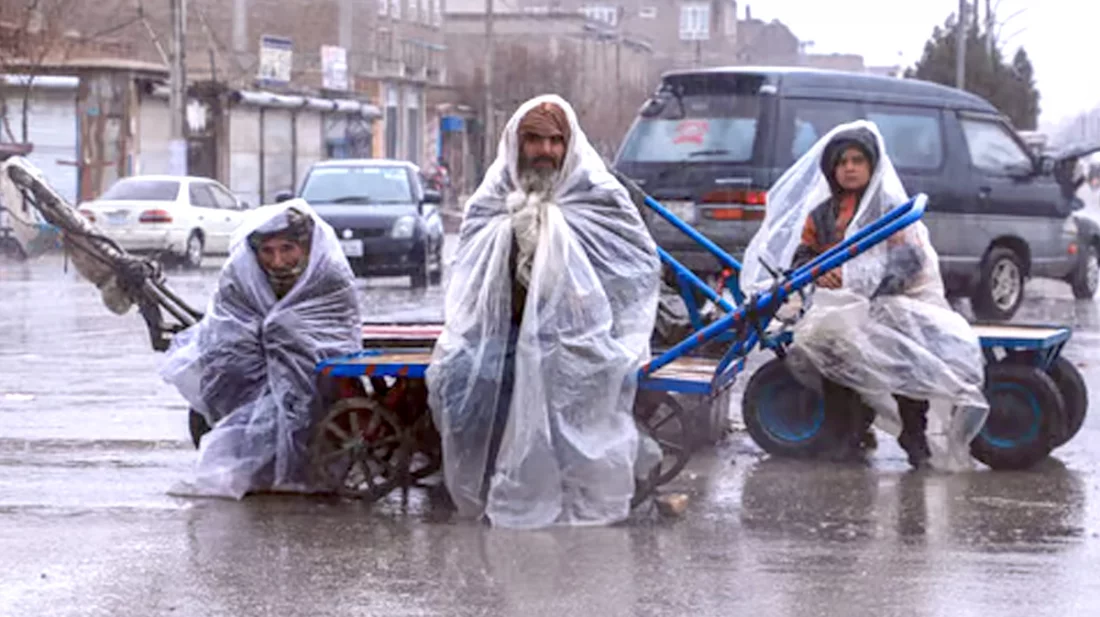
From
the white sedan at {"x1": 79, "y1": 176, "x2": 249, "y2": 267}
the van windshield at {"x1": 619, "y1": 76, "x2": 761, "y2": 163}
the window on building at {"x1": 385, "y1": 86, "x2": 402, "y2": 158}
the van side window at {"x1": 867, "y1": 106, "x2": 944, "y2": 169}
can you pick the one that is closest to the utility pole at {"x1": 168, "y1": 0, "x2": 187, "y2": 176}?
the white sedan at {"x1": 79, "y1": 176, "x2": 249, "y2": 267}

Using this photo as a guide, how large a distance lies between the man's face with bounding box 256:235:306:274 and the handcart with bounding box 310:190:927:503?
45cm

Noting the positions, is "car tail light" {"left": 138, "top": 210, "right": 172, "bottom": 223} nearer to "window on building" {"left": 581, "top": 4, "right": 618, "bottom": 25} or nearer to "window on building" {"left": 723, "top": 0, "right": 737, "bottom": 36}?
→ "window on building" {"left": 723, "top": 0, "right": 737, "bottom": 36}

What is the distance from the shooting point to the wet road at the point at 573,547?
21.4 feet

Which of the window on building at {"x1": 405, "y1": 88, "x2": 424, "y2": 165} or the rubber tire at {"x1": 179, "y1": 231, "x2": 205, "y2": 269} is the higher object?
the window on building at {"x1": 405, "y1": 88, "x2": 424, "y2": 165}

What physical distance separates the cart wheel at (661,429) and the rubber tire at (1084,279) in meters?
13.0

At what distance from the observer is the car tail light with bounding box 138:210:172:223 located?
2833 cm

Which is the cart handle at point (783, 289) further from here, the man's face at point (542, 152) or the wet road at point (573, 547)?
the man's face at point (542, 152)

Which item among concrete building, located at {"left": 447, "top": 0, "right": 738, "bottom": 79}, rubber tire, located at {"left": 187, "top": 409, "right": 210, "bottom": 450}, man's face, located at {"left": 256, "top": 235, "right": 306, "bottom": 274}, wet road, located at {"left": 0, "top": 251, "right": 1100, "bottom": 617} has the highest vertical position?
concrete building, located at {"left": 447, "top": 0, "right": 738, "bottom": 79}

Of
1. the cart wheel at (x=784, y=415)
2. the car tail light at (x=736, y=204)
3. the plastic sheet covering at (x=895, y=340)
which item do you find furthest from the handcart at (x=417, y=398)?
the car tail light at (x=736, y=204)

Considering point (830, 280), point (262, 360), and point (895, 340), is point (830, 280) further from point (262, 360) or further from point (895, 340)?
point (262, 360)

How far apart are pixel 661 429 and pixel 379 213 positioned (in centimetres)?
1519

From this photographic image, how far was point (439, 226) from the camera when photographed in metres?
25.7

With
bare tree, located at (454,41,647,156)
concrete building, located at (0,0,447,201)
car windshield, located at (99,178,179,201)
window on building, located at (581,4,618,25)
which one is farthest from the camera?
window on building, located at (581,4,618,25)

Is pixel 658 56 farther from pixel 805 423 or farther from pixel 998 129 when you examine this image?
pixel 805 423
